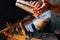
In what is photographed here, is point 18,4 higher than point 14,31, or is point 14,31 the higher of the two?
point 18,4

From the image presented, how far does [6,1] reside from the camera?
0.98m

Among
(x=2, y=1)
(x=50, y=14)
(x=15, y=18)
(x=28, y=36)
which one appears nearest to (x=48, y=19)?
(x=50, y=14)

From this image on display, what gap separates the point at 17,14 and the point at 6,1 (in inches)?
5.0

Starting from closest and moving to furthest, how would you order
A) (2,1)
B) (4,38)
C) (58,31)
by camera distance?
(2,1), (4,38), (58,31)

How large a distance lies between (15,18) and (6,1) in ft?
0.46

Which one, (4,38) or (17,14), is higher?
(17,14)

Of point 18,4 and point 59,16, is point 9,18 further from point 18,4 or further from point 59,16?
point 59,16

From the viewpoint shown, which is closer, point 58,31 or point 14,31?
point 14,31

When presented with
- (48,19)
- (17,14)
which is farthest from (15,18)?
(48,19)

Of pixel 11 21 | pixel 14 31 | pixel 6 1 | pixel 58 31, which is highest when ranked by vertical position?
pixel 6 1

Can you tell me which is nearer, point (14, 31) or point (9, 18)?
point (9, 18)

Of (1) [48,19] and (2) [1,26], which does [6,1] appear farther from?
(1) [48,19]

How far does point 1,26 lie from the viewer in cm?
104

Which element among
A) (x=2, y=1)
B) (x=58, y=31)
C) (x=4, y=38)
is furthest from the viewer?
(x=58, y=31)
